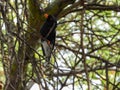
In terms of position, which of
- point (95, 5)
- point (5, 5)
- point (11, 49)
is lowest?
point (11, 49)

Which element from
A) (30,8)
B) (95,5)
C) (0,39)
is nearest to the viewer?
(0,39)

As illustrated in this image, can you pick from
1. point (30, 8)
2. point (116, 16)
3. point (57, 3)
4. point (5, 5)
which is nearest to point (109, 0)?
point (116, 16)

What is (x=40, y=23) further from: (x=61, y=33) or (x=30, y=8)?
(x=61, y=33)

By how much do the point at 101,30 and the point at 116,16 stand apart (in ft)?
0.74

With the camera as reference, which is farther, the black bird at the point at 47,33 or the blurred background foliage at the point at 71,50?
the black bird at the point at 47,33

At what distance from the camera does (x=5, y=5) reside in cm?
109

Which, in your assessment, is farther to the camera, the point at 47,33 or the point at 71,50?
the point at 47,33

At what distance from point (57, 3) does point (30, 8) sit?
204mm

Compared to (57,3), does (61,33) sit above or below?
below

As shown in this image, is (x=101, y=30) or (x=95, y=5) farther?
(x=101, y=30)

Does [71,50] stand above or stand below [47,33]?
below

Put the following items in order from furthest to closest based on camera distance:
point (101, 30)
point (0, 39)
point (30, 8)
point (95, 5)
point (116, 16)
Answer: point (101, 30)
point (116, 16)
point (30, 8)
point (95, 5)
point (0, 39)

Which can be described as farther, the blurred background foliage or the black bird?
the black bird

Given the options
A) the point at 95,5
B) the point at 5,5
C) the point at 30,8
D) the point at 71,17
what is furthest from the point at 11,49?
the point at 71,17
